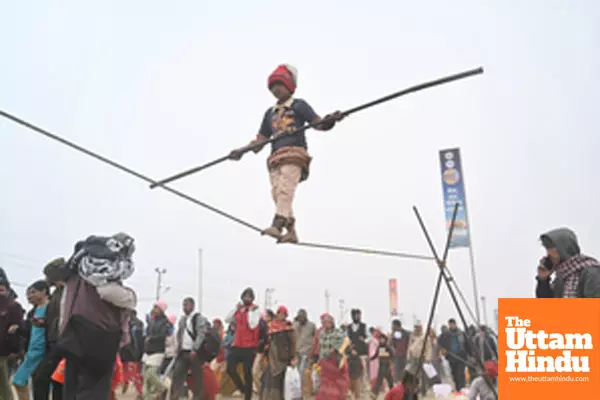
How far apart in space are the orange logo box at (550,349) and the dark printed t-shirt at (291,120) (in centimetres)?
221

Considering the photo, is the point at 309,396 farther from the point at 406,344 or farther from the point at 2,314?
the point at 2,314

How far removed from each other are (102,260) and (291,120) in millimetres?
2135

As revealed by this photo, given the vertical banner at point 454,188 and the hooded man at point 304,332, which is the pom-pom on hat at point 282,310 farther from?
the vertical banner at point 454,188

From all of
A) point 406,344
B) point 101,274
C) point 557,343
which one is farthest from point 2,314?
point 406,344

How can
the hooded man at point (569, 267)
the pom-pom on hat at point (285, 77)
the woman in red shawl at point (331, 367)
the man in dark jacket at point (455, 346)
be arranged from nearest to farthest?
the hooded man at point (569, 267) < the pom-pom on hat at point (285, 77) < the woman in red shawl at point (331, 367) < the man in dark jacket at point (455, 346)

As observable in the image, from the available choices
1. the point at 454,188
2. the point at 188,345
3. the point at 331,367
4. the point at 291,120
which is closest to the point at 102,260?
the point at 291,120

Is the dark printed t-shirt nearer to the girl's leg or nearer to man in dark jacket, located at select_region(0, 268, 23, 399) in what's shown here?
the girl's leg

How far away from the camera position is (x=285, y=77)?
16.3 ft

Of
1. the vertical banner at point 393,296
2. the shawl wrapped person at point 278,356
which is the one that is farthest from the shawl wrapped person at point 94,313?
the vertical banner at point 393,296

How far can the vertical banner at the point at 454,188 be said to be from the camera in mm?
11859

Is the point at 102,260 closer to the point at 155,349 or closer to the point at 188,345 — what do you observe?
the point at 188,345

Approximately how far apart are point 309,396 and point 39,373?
6959 millimetres

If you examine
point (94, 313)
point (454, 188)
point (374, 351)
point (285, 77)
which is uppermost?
point (454, 188)

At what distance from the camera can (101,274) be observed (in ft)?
11.5
